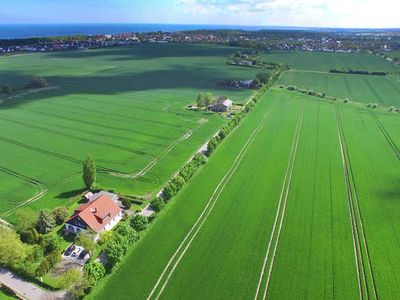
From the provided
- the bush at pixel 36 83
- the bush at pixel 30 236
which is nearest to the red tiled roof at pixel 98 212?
the bush at pixel 30 236

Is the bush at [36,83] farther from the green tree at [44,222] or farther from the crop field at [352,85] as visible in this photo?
the crop field at [352,85]

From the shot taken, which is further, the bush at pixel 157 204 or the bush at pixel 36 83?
the bush at pixel 36 83

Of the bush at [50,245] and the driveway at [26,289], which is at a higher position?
the bush at [50,245]

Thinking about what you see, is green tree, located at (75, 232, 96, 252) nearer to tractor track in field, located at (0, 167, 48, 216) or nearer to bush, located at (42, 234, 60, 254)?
bush, located at (42, 234, 60, 254)

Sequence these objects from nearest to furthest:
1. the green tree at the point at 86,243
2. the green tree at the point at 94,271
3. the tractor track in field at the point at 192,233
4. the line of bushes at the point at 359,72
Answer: the green tree at the point at 94,271 → the tractor track in field at the point at 192,233 → the green tree at the point at 86,243 → the line of bushes at the point at 359,72

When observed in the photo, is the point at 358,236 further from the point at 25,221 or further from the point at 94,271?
the point at 25,221

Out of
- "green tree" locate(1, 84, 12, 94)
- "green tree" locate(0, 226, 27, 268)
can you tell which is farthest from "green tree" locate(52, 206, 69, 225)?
"green tree" locate(1, 84, 12, 94)

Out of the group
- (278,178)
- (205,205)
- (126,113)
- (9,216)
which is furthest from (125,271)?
(126,113)


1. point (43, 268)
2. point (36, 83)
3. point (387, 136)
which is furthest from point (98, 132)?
point (387, 136)
